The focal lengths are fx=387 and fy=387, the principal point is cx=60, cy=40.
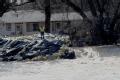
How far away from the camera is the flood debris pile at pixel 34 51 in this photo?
2109 cm

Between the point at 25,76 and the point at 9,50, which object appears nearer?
the point at 25,76

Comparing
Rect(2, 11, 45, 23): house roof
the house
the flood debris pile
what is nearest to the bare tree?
the flood debris pile

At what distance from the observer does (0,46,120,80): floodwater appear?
1434 cm

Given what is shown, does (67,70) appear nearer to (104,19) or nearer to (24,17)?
(104,19)

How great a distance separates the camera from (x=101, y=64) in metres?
18.1

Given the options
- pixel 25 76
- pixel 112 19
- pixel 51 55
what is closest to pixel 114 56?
pixel 51 55

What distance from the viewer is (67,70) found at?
1622cm

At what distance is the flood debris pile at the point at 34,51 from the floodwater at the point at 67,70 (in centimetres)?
109

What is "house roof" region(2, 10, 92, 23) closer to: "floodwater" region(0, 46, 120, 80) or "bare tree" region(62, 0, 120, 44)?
Result: "bare tree" region(62, 0, 120, 44)

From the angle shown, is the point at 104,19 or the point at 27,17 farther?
the point at 27,17

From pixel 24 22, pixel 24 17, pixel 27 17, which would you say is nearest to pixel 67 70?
pixel 24 22

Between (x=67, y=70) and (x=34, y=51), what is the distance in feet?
18.6

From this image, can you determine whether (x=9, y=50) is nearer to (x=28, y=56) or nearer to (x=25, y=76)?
(x=28, y=56)

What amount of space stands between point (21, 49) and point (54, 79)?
8318 mm
